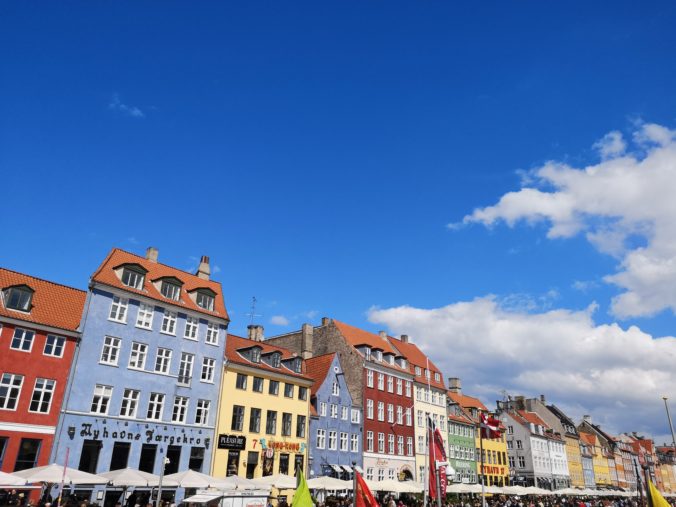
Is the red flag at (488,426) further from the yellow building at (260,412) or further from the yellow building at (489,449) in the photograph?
A: the yellow building at (489,449)

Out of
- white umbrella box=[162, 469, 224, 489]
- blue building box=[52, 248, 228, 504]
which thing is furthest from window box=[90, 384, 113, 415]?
white umbrella box=[162, 469, 224, 489]

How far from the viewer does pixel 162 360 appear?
121 ft

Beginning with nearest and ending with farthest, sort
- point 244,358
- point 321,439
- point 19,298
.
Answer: point 19,298, point 244,358, point 321,439

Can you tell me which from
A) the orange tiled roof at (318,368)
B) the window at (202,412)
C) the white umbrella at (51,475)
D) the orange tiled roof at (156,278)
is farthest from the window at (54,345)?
the orange tiled roof at (318,368)

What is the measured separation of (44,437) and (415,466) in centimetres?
3714

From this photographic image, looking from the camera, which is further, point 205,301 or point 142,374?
point 205,301

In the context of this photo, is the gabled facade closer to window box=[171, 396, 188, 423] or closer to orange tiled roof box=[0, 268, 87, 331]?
window box=[171, 396, 188, 423]

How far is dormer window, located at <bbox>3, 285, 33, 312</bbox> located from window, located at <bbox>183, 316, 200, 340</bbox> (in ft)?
33.5

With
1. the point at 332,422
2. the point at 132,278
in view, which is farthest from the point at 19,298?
the point at 332,422

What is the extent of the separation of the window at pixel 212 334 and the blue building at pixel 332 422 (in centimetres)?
1135

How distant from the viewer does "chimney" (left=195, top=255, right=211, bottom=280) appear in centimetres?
4469

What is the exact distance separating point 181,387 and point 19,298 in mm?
11581

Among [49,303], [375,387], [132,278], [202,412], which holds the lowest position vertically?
[202,412]

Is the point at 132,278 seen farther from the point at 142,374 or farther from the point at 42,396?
the point at 42,396
